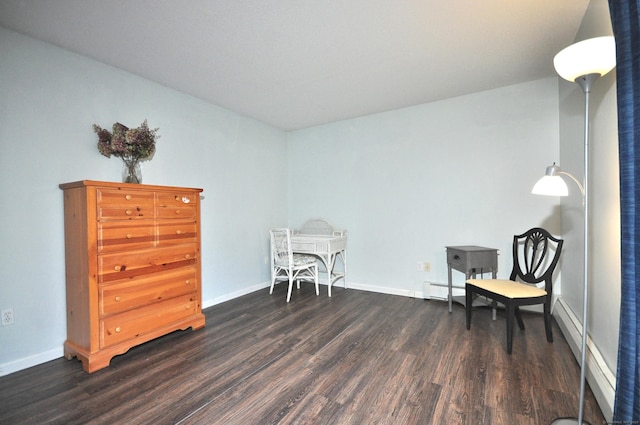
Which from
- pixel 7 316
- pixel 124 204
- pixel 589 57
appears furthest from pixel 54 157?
pixel 589 57

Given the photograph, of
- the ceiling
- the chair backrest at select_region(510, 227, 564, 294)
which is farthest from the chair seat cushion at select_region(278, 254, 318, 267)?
the chair backrest at select_region(510, 227, 564, 294)

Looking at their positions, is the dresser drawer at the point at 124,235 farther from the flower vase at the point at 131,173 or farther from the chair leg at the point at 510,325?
the chair leg at the point at 510,325

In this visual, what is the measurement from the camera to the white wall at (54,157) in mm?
2041

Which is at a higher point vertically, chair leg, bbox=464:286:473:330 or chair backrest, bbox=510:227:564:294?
chair backrest, bbox=510:227:564:294

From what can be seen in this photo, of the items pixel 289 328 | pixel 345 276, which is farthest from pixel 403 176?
pixel 289 328

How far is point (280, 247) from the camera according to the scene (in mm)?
3723

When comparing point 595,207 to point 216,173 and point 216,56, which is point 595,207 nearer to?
point 216,56

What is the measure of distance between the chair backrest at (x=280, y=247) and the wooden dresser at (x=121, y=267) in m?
1.26

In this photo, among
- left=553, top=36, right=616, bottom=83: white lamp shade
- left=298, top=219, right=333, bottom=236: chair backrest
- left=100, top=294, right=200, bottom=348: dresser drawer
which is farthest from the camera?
left=298, top=219, right=333, bottom=236: chair backrest

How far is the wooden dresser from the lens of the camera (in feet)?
6.73

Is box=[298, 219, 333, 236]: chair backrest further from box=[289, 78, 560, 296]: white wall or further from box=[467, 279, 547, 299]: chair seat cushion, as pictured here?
box=[467, 279, 547, 299]: chair seat cushion

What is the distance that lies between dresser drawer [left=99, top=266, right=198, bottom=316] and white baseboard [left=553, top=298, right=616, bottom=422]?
3.03 meters

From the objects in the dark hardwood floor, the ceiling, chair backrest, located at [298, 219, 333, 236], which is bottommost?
the dark hardwood floor

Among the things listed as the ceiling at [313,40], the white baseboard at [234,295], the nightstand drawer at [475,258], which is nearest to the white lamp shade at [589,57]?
the ceiling at [313,40]
